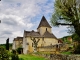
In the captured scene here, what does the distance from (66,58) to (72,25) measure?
309 inches

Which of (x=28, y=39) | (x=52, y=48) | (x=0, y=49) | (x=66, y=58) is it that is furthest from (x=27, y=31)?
(x=0, y=49)

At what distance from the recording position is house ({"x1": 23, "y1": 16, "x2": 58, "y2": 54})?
74.9m

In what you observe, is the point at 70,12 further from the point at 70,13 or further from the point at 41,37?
the point at 41,37

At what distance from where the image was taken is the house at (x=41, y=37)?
246 ft

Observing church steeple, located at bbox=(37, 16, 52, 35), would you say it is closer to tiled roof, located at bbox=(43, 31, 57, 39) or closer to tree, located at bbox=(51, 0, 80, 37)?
tiled roof, located at bbox=(43, 31, 57, 39)

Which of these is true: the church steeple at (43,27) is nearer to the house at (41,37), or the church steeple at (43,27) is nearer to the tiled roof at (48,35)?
the house at (41,37)

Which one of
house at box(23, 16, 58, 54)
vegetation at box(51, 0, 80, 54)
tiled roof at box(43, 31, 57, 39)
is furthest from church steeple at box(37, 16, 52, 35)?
vegetation at box(51, 0, 80, 54)

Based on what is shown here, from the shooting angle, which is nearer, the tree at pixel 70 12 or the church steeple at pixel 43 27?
the tree at pixel 70 12

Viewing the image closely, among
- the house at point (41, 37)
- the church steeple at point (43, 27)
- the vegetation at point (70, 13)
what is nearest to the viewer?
the vegetation at point (70, 13)

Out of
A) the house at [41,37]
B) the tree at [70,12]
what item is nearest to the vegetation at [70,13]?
the tree at [70,12]

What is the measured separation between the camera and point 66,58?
2605 centimetres

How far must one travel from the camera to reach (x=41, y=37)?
252ft

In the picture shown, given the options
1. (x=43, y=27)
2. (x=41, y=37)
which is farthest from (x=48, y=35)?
(x=43, y=27)

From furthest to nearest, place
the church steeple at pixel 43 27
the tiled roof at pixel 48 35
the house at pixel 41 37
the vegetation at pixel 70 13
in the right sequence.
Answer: the church steeple at pixel 43 27 < the tiled roof at pixel 48 35 < the house at pixel 41 37 < the vegetation at pixel 70 13
